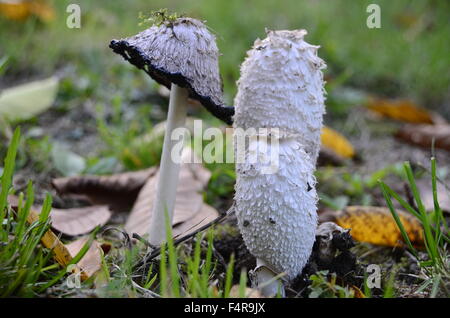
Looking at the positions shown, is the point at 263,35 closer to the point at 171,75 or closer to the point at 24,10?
the point at 24,10

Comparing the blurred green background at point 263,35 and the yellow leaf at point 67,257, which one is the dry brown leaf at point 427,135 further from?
the yellow leaf at point 67,257

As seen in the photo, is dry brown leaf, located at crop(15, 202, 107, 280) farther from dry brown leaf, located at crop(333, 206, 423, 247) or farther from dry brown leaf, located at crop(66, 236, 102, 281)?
dry brown leaf, located at crop(333, 206, 423, 247)

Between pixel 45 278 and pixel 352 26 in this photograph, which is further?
pixel 352 26

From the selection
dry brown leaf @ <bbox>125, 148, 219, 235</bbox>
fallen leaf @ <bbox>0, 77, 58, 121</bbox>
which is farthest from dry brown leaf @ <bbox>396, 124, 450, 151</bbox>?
fallen leaf @ <bbox>0, 77, 58, 121</bbox>

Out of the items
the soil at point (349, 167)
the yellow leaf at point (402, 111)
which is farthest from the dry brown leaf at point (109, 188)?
the yellow leaf at point (402, 111)

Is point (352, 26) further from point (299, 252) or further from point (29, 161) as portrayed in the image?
point (299, 252)
